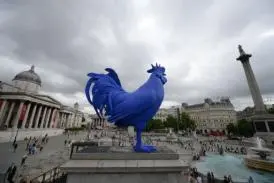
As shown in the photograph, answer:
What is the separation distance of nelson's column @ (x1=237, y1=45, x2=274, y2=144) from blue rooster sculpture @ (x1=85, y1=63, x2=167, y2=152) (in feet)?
148

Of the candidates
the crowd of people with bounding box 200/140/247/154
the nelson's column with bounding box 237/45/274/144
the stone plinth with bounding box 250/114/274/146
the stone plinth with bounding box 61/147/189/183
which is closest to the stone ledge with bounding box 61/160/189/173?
the stone plinth with bounding box 61/147/189/183

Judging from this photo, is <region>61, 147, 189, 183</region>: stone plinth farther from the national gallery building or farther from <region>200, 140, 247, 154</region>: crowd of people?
the national gallery building

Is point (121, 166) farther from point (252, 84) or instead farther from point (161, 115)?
point (161, 115)

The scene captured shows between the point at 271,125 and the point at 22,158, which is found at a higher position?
the point at 271,125

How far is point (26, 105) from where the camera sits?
41.0 metres

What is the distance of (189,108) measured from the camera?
115438 millimetres

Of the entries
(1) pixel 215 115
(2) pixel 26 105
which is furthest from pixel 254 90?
(2) pixel 26 105

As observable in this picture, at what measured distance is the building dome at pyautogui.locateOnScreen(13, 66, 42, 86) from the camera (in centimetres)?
5423

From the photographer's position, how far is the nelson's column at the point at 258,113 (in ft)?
120

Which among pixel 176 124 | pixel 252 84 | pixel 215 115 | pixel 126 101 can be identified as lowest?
pixel 126 101

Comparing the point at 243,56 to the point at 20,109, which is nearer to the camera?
the point at 20,109

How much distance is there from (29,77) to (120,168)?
214 ft

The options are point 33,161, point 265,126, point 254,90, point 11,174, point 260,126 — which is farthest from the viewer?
point 254,90

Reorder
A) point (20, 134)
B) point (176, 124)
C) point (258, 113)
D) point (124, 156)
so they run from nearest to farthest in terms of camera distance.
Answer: point (124, 156) < point (20, 134) < point (258, 113) < point (176, 124)
